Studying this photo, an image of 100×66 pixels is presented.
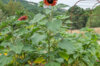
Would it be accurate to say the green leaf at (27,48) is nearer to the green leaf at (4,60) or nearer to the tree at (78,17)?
the green leaf at (4,60)

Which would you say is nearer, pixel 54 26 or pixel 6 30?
pixel 54 26

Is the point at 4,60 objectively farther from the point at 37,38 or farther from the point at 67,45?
the point at 67,45

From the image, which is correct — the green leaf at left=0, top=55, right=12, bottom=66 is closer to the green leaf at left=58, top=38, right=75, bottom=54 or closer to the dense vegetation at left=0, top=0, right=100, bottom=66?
the dense vegetation at left=0, top=0, right=100, bottom=66

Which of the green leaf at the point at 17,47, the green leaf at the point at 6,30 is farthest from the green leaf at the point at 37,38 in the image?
the green leaf at the point at 6,30

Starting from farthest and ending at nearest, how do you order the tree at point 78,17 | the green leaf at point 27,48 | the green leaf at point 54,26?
the tree at point 78,17
the green leaf at point 27,48
the green leaf at point 54,26

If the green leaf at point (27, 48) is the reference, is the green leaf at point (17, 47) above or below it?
above

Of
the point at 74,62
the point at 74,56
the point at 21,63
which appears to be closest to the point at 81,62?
the point at 74,62

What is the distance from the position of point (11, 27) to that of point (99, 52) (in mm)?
1373

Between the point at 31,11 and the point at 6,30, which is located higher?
the point at 31,11

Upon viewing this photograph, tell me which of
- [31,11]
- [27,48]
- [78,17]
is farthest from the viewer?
[78,17]

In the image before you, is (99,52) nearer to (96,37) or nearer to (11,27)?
(96,37)

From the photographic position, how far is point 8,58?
132 centimetres

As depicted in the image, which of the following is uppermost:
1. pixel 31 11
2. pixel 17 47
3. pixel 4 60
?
pixel 31 11

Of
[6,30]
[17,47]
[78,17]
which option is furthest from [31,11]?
[78,17]
